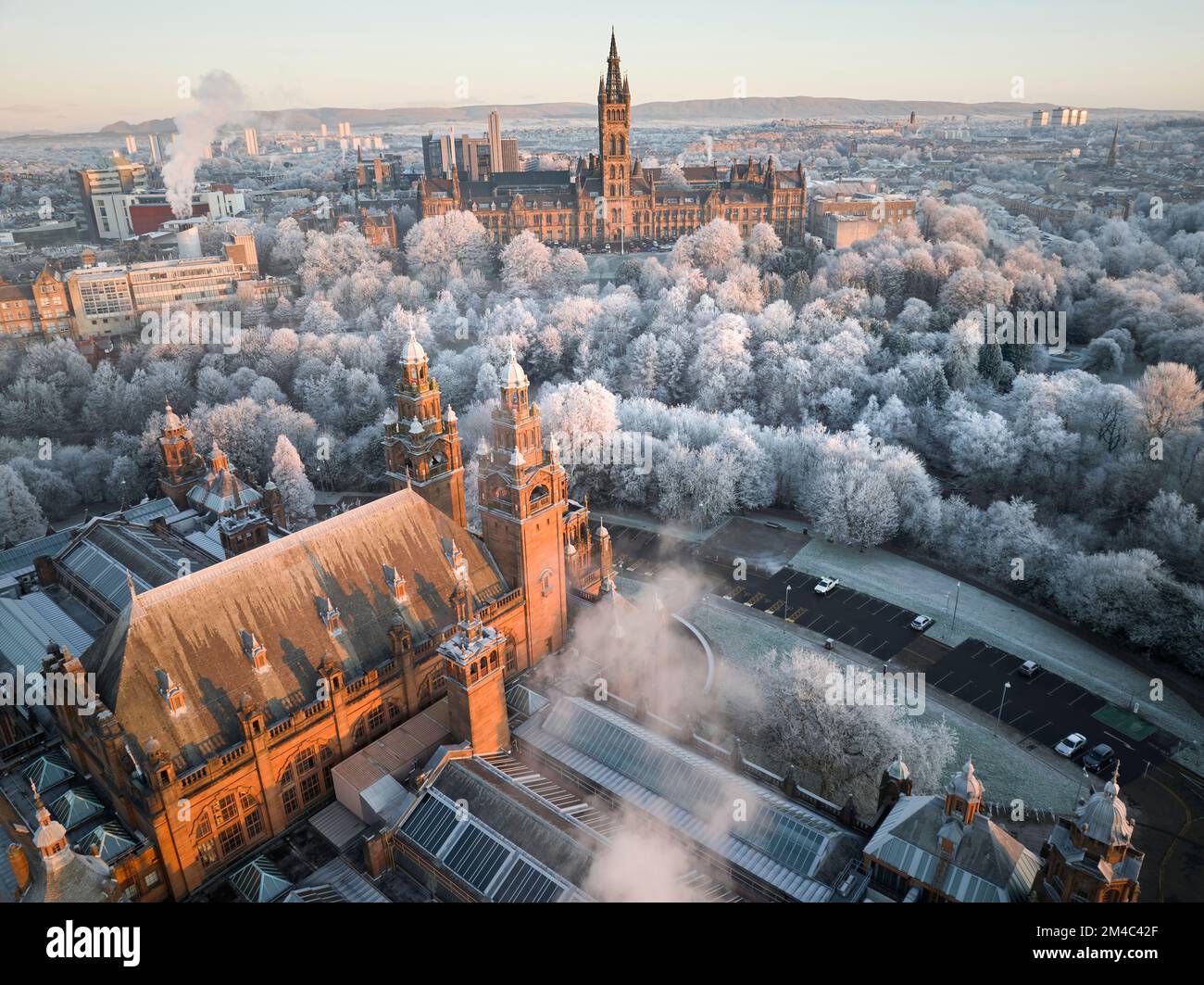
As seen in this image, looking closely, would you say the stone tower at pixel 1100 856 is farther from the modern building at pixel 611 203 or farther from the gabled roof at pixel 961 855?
the modern building at pixel 611 203

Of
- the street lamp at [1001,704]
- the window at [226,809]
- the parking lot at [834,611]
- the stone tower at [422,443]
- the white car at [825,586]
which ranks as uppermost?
the stone tower at [422,443]

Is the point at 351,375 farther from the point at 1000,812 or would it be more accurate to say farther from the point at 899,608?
the point at 1000,812

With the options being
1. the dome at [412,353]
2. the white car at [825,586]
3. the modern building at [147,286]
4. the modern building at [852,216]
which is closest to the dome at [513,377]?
the dome at [412,353]

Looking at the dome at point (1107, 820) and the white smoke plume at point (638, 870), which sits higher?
the dome at point (1107, 820)

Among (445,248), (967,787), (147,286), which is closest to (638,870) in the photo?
(967,787)

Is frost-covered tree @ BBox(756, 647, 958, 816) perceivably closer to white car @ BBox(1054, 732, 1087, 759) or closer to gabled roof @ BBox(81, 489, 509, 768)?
white car @ BBox(1054, 732, 1087, 759)
